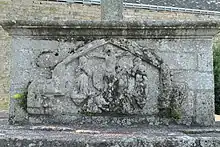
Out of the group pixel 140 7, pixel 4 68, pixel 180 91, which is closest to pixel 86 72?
pixel 180 91

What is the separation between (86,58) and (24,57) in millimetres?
619

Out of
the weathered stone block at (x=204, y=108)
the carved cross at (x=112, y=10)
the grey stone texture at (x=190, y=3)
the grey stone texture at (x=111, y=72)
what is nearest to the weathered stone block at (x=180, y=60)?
the grey stone texture at (x=111, y=72)

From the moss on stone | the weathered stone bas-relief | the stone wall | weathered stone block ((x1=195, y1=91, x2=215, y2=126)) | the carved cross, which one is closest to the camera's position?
the weathered stone bas-relief

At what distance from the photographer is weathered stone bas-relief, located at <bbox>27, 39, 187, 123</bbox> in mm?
3135

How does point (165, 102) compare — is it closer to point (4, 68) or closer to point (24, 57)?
point (24, 57)

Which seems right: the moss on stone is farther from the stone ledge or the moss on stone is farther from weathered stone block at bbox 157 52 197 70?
the stone ledge

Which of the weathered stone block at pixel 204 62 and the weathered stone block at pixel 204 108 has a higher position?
the weathered stone block at pixel 204 62

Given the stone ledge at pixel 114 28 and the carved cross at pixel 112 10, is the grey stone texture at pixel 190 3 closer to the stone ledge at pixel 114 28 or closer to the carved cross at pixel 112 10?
the carved cross at pixel 112 10

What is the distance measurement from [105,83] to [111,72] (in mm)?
121

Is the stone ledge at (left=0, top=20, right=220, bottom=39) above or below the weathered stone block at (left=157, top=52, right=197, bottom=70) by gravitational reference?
above

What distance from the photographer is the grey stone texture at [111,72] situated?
314 centimetres

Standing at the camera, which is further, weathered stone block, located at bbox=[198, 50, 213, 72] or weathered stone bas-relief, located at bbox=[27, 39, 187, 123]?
weathered stone block, located at bbox=[198, 50, 213, 72]

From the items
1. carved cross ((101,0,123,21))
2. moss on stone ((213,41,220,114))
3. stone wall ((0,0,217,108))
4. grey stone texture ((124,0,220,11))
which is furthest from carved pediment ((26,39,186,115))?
grey stone texture ((124,0,220,11))

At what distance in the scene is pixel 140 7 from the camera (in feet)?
51.0
